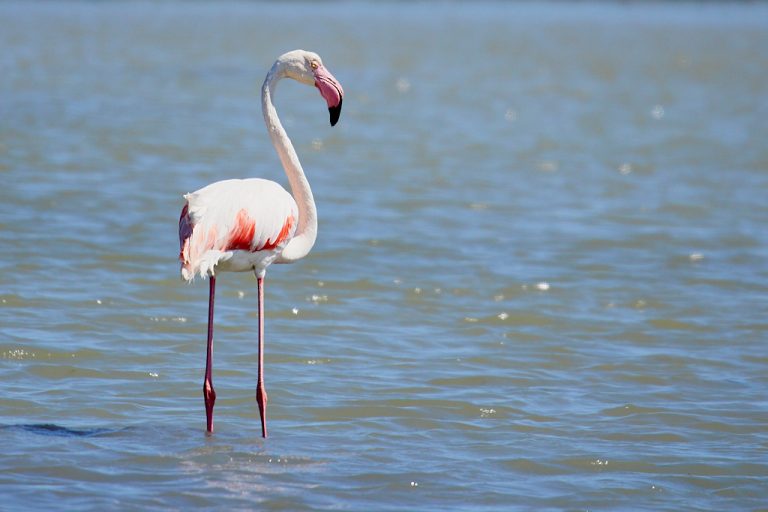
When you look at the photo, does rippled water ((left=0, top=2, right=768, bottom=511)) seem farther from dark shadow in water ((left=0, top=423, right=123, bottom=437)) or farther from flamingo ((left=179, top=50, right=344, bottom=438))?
flamingo ((left=179, top=50, right=344, bottom=438))

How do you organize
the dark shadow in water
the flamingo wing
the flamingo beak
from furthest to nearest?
the flamingo beak, the dark shadow in water, the flamingo wing

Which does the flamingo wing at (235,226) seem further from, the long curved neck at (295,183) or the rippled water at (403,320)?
the rippled water at (403,320)

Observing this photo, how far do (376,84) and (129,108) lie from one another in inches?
286

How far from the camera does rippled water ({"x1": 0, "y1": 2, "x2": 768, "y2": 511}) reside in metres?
5.67

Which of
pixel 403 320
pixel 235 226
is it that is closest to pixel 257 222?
pixel 235 226

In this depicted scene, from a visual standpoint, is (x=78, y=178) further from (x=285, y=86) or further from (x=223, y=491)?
(x=285, y=86)

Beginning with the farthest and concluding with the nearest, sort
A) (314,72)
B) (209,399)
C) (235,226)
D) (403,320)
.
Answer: (403,320)
(314,72)
(209,399)
(235,226)

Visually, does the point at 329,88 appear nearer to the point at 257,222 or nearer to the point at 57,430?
the point at 257,222

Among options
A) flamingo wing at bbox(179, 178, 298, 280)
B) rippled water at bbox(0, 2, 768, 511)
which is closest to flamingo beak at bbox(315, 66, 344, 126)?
flamingo wing at bbox(179, 178, 298, 280)

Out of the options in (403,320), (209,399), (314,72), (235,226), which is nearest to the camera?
(235,226)

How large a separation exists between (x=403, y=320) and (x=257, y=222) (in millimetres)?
2701

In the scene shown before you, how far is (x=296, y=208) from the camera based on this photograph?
6156 millimetres

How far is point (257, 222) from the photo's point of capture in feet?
19.2

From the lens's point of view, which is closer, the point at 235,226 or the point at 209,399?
the point at 235,226
